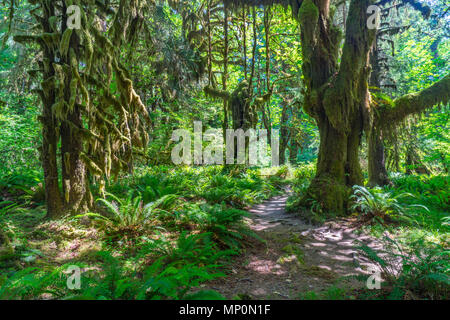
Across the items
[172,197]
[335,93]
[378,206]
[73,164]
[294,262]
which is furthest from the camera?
[335,93]

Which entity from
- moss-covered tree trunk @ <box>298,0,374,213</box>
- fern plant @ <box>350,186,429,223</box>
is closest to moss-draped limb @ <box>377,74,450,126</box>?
moss-covered tree trunk @ <box>298,0,374,213</box>

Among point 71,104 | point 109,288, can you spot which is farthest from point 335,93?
point 109,288

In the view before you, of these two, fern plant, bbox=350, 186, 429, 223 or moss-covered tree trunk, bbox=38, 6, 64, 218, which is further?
fern plant, bbox=350, 186, 429, 223

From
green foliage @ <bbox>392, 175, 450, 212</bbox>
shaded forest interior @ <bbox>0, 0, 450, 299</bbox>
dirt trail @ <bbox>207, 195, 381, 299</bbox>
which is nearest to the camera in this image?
shaded forest interior @ <bbox>0, 0, 450, 299</bbox>

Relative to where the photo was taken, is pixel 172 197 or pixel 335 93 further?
pixel 335 93

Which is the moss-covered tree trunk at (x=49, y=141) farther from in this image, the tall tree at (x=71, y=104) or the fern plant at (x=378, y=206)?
the fern plant at (x=378, y=206)

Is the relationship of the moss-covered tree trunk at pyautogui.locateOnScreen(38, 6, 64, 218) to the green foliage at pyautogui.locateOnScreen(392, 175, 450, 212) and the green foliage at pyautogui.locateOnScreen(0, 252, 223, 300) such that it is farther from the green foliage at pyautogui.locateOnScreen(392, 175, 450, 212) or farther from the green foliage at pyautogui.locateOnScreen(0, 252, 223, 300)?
the green foliage at pyautogui.locateOnScreen(392, 175, 450, 212)

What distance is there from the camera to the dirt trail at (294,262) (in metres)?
2.72

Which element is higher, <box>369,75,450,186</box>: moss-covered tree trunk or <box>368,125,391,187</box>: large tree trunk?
<box>369,75,450,186</box>: moss-covered tree trunk

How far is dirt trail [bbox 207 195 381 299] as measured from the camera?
272 cm

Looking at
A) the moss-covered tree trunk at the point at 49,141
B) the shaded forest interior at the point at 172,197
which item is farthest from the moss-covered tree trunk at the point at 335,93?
the moss-covered tree trunk at the point at 49,141

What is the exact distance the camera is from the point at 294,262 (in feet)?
11.3

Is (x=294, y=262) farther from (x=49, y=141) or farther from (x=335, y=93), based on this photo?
(x=49, y=141)
